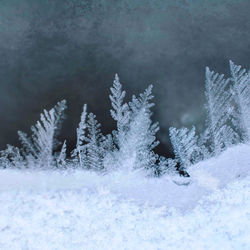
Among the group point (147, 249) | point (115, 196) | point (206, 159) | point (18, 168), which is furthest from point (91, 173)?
point (206, 159)

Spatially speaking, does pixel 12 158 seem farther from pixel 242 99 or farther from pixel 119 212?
pixel 242 99

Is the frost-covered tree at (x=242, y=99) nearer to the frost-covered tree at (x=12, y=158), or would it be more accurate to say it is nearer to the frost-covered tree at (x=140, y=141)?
the frost-covered tree at (x=140, y=141)

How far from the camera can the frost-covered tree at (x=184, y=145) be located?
8297mm

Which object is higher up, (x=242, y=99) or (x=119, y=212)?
(x=242, y=99)

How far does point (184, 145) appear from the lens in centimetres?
833

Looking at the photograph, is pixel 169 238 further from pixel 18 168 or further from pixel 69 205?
pixel 18 168

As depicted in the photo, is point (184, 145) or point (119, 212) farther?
point (184, 145)

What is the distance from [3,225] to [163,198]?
321cm

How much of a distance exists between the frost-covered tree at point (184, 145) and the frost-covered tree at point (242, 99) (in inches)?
59.2

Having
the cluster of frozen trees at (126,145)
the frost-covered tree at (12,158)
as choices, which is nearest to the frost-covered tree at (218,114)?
the cluster of frozen trees at (126,145)

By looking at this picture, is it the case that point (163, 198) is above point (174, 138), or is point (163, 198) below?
below

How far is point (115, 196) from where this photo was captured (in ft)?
24.8

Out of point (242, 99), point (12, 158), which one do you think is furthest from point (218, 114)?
point (12, 158)

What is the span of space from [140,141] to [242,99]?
297 centimetres
